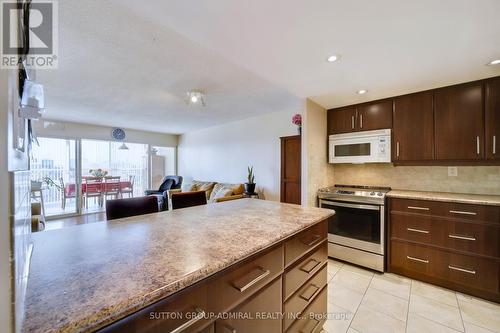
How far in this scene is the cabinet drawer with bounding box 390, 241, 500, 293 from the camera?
6.31ft

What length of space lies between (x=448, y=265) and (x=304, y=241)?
195 centimetres

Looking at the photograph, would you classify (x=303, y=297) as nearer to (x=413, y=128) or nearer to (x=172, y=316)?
(x=172, y=316)

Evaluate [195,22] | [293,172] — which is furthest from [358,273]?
[195,22]

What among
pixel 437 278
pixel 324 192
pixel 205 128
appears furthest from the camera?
pixel 205 128

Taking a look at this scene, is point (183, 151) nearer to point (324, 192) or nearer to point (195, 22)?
point (324, 192)

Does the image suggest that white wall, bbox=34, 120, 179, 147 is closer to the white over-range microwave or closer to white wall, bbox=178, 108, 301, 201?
white wall, bbox=178, 108, 301, 201

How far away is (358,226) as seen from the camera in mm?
2578

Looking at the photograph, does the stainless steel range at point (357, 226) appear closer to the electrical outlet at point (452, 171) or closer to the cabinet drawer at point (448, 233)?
the cabinet drawer at point (448, 233)

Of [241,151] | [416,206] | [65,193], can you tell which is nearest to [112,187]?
[65,193]

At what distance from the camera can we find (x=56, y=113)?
4.29m

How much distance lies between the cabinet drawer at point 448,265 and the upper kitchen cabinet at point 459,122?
3.49ft

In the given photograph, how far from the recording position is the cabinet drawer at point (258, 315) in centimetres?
Result: 84

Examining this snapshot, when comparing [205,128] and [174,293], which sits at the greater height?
[205,128]

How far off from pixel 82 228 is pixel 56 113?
15.0 ft
